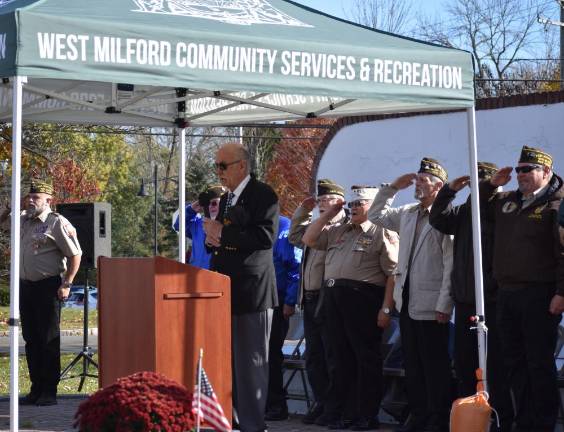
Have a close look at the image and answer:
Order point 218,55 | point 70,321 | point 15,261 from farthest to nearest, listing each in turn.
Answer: point 70,321 < point 218,55 < point 15,261

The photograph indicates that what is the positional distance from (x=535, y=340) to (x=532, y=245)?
0.64 m

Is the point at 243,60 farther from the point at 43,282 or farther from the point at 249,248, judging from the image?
the point at 43,282

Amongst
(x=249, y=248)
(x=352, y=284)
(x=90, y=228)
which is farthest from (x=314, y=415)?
(x=90, y=228)

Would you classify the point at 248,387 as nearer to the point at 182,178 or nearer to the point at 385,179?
the point at 182,178

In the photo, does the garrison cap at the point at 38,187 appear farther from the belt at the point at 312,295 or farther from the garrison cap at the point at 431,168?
the garrison cap at the point at 431,168

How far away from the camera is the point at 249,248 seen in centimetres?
736

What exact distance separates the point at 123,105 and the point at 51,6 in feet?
9.07

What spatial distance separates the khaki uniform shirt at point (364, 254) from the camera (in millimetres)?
8883

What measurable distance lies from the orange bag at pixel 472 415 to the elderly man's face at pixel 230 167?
2.06 metres

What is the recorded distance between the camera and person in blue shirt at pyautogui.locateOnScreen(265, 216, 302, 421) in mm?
9594

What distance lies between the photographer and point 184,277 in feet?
23.0

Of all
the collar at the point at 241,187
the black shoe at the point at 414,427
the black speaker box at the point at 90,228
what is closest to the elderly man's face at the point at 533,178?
the collar at the point at 241,187

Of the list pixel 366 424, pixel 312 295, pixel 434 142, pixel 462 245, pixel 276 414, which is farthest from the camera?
pixel 434 142

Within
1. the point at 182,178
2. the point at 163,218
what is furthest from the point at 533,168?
the point at 163,218
